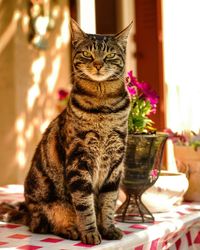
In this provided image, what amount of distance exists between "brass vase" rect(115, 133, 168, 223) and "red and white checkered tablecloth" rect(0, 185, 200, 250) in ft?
0.19

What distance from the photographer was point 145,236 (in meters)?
1.37

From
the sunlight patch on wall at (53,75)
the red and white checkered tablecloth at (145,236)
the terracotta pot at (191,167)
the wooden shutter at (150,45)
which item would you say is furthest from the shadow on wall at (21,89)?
the red and white checkered tablecloth at (145,236)

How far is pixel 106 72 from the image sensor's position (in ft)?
4.42

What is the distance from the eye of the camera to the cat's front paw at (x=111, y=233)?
1.33 meters

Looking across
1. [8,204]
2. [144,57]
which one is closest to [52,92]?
[144,57]

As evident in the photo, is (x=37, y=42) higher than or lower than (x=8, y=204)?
higher

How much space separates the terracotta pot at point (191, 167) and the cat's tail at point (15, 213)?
65cm

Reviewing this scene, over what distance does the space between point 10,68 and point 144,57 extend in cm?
106

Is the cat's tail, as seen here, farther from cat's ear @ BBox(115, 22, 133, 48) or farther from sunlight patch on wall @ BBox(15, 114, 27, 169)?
sunlight patch on wall @ BBox(15, 114, 27, 169)

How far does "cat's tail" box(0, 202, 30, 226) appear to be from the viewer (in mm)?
→ 1535

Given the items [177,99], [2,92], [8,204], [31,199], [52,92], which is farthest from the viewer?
[52,92]

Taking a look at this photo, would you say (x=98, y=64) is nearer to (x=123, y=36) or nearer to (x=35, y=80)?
(x=123, y=36)

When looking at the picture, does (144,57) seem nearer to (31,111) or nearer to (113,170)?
(31,111)

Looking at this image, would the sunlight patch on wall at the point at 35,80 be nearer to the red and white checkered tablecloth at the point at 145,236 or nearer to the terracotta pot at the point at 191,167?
the terracotta pot at the point at 191,167
